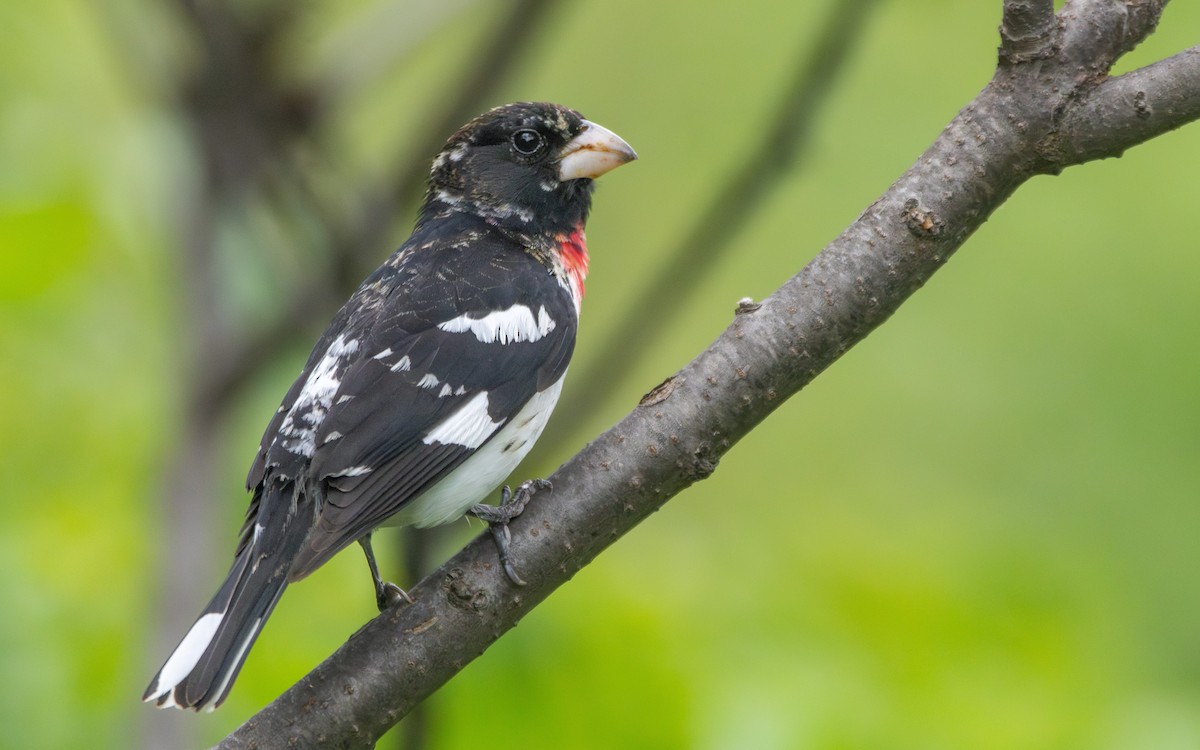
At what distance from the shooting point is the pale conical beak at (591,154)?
3.85m

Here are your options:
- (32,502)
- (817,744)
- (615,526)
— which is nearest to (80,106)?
(32,502)

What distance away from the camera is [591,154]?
3.90 metres

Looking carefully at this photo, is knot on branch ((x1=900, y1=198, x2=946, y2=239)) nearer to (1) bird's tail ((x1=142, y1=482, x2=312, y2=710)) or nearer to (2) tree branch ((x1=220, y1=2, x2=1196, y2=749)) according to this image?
(2) tree branch ((x1=220, y1=2, x2=1196, y2=749))

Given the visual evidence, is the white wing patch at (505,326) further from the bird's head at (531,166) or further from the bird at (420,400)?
the bird's head at (531,166)

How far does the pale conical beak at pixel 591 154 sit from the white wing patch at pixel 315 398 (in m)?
1.04

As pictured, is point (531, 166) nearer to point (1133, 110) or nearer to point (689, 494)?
point (1133, 110)

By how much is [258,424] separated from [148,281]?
617 millimetres

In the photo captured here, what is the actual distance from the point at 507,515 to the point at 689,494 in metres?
4.01

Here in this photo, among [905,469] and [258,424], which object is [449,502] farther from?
[905,469]

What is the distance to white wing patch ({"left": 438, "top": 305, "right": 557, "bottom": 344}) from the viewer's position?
3.24 m

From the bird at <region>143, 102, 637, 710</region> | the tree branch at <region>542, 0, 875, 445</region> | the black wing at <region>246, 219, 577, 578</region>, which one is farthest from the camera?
the tree branch at <region>542, 0, 875, 445</region>

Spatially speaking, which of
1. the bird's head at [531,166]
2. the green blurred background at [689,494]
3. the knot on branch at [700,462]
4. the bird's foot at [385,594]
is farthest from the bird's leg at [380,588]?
the bird's head at [531,166]

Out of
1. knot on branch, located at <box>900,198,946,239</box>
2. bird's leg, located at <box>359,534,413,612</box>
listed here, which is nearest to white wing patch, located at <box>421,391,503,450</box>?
bird's leg, located at <box>359,534,413,612</box>

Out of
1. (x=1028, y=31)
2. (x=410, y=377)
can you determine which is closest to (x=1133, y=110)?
(x=1028, y=31)
